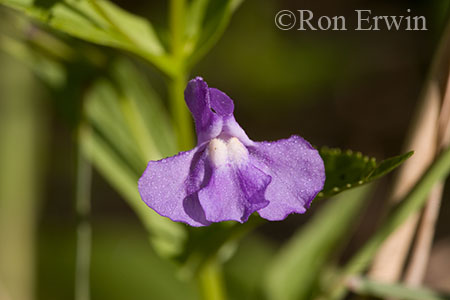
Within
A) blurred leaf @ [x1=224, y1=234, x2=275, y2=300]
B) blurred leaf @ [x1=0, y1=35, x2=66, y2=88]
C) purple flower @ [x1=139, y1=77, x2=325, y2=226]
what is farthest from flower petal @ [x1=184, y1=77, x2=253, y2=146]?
blurred leaf @ [x1=224, y1=234, x2=275, y2=300]

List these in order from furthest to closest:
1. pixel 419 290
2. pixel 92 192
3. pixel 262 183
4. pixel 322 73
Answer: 1. pixel 92 192
2. pixel 322 73
3. pixel 419 290
4. pixel 262 183

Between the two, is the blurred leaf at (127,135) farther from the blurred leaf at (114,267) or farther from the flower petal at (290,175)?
the blurred leaf at (114,267)

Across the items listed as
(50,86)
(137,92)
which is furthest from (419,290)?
(50,86)

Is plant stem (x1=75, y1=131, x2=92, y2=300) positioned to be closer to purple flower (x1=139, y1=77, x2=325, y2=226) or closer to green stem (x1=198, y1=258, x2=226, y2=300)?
green stem (x1=198, y1=258, x2=226, y2=300)

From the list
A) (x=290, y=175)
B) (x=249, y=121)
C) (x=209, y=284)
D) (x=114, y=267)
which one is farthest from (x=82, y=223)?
(x=249, y=121)

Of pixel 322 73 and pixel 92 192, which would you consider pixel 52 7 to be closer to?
pixel 322 73

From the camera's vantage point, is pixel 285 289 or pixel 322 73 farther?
pixel 322 73

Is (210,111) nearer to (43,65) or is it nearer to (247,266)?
(43,65)
